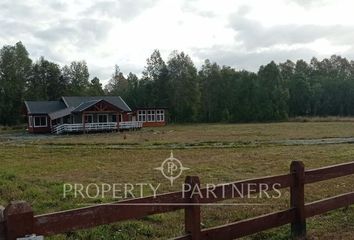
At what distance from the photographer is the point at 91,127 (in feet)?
162

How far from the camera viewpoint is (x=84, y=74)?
93.2 m

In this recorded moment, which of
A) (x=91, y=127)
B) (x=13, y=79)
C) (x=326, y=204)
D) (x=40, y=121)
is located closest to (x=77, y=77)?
(x=13, y=79)

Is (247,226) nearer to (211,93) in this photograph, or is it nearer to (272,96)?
(272,96)

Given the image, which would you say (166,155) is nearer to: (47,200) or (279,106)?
(47,200)

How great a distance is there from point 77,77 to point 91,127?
1713 inches

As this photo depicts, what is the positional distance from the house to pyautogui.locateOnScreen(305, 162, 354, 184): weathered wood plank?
145ft

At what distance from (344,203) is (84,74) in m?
90.4

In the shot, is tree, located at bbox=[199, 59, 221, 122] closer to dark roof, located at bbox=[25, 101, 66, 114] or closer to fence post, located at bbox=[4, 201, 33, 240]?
dark roof, located at bbox=[25, 101, 66, 114]

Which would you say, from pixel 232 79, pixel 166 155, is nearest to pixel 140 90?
pixel 232 79

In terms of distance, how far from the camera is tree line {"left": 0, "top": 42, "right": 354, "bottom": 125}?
7981 cm

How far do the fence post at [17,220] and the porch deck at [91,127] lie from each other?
45803 millimetres

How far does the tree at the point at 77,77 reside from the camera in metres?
84.2

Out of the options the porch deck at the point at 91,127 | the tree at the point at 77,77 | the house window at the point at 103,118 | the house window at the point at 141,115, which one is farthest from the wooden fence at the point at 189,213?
the tree at the point at 77,77

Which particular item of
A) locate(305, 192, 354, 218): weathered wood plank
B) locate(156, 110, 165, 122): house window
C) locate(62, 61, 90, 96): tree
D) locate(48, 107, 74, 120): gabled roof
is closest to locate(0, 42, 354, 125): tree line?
locate(62, 61, 90, 96): tree
